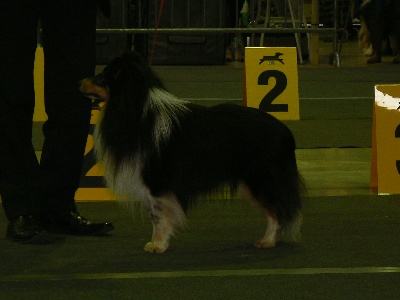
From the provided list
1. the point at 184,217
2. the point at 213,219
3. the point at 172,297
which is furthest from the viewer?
the point at 213,219

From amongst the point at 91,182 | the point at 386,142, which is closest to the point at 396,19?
the point at 386,142

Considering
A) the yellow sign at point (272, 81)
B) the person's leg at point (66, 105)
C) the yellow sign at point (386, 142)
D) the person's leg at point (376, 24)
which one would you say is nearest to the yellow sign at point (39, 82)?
the yellow sign at point (272, 81)

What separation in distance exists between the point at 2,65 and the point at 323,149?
313 centimetres

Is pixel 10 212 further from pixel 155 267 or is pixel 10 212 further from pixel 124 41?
pixel 124 41

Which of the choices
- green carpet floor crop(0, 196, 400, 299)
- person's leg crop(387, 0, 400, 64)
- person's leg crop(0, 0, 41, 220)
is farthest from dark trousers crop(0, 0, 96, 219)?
person's leg crop(387, 0, 400, 64)

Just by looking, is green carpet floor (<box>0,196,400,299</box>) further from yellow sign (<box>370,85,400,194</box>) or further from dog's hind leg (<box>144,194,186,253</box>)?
yellow sign (<box>370,85,400,194</box>)

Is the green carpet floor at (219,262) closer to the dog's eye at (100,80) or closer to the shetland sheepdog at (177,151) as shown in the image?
the shetland sheepdog at (177,151)

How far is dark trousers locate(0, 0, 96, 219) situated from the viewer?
4473 millimetres

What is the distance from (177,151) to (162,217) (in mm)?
294

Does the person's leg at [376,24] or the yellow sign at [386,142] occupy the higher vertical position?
the person's leg at [376,24]

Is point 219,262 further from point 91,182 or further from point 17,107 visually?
point 91,182

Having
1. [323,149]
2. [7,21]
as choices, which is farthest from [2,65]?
[323,149]

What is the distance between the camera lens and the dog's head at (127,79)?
4.19m

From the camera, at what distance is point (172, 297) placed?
3617 millimetres
